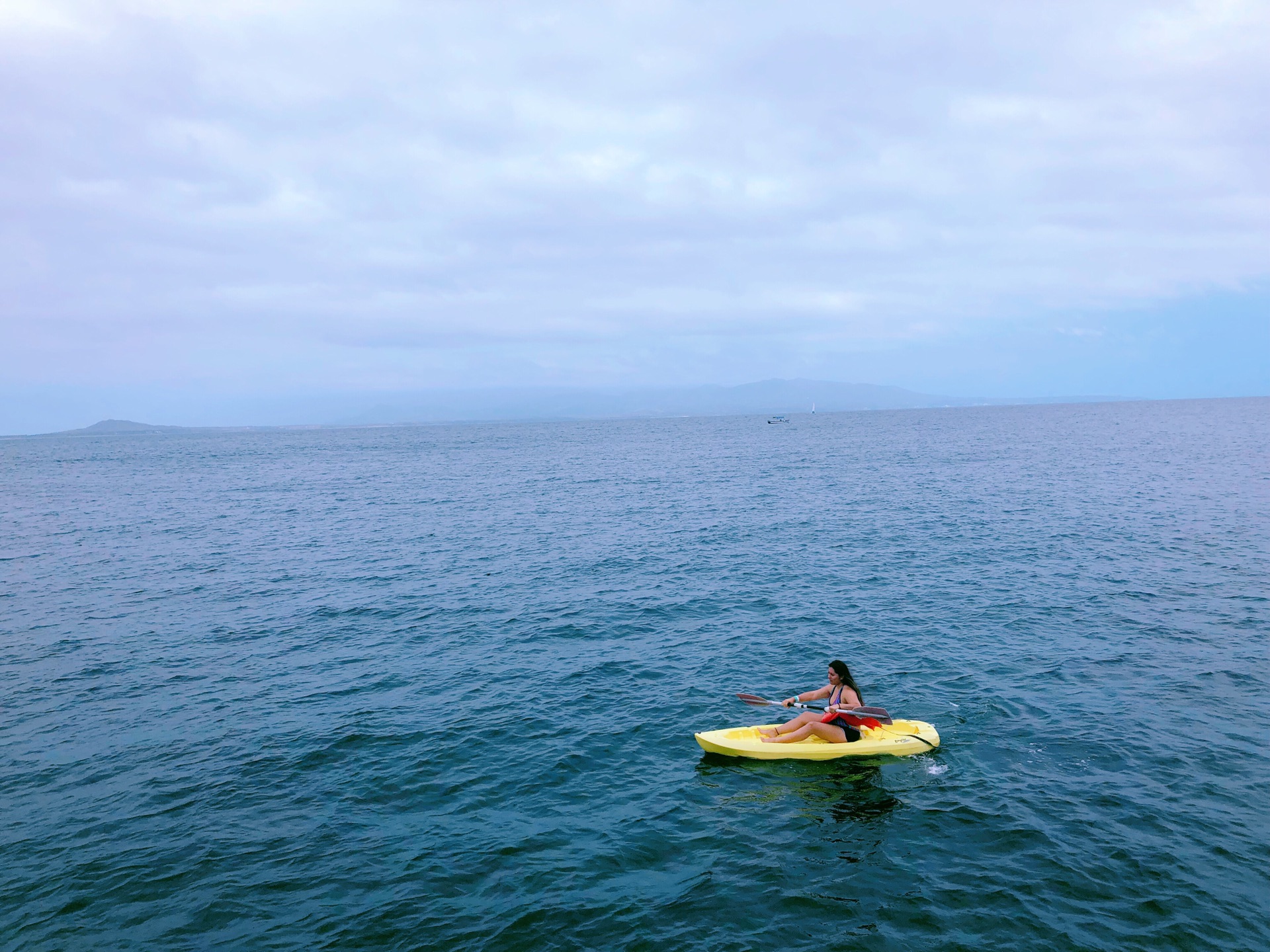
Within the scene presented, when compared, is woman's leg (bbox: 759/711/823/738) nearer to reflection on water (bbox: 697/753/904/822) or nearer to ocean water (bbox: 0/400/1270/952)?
reflection on water (bbox: 697/753/904/822)

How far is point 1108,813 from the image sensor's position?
16.1m

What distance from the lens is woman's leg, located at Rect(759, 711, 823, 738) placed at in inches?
776

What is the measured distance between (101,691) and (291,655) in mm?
5817

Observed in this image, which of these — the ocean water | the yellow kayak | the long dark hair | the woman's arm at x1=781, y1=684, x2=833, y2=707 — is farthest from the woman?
the ocean water

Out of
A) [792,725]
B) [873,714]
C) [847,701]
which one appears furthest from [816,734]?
[873,714]

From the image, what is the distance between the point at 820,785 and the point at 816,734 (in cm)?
148

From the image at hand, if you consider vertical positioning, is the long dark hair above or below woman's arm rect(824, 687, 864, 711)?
above

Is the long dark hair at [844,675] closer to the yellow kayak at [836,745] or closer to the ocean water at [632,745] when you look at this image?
the yellow kayak at [836,745]

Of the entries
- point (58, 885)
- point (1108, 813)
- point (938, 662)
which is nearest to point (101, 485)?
point (58, 885)

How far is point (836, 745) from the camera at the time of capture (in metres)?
19.2

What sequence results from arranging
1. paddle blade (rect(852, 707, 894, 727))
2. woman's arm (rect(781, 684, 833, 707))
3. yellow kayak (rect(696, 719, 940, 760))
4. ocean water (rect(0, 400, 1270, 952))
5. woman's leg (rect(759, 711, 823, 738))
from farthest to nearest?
woman's arm (rect(781, 684, 833, 707)), woman's leg (rect(759, 711, 823, 738)), paddle blade (rect(852, 707, 894, 727)), yellow kayak (rect(696, 719, 940, 760)), ocean water (rect(0, 400, 1270, 952))

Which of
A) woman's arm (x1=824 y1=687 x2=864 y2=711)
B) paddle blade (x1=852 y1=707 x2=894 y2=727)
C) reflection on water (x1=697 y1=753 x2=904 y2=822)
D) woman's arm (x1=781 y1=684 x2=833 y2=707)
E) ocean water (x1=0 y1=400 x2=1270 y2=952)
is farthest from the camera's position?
woman's arm (x1=781 y1=684 x2=833 y2=707)

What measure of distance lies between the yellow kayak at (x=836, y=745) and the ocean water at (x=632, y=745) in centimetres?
32

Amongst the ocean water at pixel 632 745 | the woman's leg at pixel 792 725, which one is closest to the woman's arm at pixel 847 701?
the woman's leg at pixel 792 725
